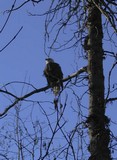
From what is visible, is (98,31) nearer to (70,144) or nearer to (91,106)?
(91,106)

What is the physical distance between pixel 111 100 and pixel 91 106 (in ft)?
0.82

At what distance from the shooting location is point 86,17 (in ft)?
14.5

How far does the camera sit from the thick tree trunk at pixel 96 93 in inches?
150

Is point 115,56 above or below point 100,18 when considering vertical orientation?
below

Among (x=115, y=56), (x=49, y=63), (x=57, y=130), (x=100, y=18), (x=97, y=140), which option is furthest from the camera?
(x=49, y=63)

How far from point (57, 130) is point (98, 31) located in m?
1.24

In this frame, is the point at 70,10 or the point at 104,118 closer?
the point at 104,118

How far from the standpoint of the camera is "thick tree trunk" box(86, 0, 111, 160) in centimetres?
381

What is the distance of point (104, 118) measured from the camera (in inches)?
155

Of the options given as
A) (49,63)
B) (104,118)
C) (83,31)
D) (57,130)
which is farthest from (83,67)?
(49,63)

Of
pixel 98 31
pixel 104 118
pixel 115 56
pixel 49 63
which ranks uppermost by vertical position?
A: pixel 49 63

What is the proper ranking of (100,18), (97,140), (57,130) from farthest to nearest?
(100,18) → (97,140) → (57,130)

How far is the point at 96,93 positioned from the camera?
3988 mm

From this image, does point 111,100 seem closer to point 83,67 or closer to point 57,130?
point 83,67
